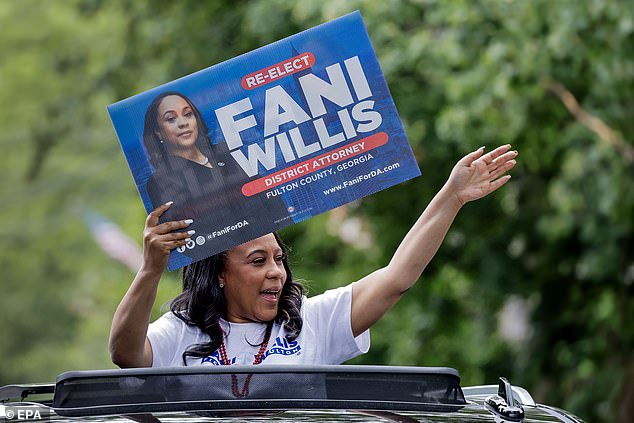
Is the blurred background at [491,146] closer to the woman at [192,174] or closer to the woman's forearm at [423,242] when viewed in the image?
the woman's forearm at [423,242]

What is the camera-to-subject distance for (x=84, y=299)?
36406 mm

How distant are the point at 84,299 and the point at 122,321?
32.8 m

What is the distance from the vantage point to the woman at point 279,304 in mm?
4234

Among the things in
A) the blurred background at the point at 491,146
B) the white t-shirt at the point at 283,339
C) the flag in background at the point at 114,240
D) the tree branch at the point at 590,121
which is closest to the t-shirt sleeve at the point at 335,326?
the white t-shirt at the point at 283,339

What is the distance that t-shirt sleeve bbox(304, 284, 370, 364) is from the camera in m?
4.34

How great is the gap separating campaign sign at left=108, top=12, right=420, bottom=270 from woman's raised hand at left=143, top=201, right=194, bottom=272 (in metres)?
0.03

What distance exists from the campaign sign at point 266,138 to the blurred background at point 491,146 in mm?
4140

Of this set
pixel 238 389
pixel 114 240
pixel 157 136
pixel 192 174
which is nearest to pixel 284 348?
pixel 192 174

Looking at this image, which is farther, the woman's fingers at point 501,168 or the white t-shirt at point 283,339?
the woman's fingers at point 501,168

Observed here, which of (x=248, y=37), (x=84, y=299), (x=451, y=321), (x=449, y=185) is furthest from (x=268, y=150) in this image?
(x=84, y=299)

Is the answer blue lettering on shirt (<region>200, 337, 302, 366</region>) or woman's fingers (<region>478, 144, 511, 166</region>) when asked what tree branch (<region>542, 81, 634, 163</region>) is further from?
blue lettering on shirt (<region>200, 337, 302, 366</region>)

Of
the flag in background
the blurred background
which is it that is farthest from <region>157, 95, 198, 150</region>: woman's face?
the flag in background

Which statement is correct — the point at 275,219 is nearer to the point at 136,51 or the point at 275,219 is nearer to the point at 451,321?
the point at 451,321

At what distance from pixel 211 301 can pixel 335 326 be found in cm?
37
